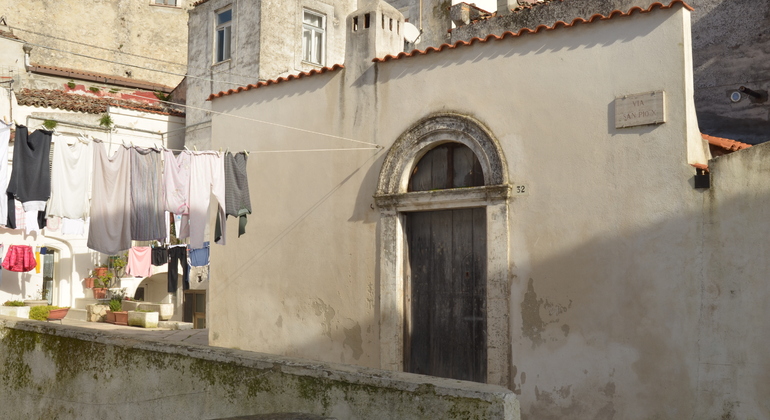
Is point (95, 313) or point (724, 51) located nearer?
point (724, 51)

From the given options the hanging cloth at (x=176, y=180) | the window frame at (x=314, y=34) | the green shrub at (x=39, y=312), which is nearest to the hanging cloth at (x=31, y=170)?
the hanging cloth at (x=176, y=180)

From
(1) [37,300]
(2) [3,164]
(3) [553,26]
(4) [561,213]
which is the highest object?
(3) [553,26]

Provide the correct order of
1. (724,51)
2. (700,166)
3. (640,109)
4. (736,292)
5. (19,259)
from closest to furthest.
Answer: (736,292) < (700,166) < (640,109) < (724,51) < (19,259)

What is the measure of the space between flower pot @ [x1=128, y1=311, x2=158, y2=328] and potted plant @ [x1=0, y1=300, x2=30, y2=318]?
2915mm

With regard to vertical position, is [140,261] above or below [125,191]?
below

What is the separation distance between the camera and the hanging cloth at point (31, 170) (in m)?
9.12

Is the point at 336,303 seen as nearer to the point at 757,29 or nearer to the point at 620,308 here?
the point at 620,308

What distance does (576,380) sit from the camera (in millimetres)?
7812

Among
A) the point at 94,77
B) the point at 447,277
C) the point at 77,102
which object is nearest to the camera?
the point at 447,277

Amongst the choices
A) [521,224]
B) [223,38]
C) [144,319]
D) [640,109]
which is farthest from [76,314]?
[640,109]

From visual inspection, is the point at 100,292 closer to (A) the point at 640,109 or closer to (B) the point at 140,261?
(B) the point at 140,261

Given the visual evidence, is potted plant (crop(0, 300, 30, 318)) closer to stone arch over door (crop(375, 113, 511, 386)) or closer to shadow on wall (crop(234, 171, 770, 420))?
stone arch over door (crop(375, 113, 511, 386))

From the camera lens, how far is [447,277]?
912cm

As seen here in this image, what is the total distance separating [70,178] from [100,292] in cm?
1325
